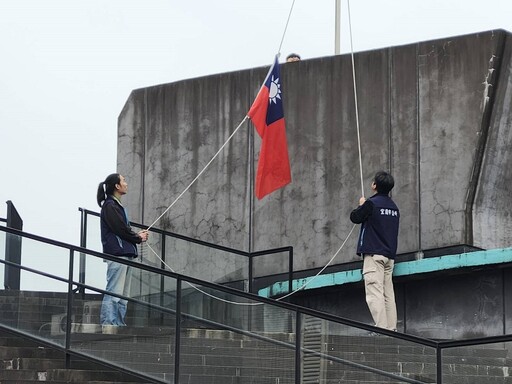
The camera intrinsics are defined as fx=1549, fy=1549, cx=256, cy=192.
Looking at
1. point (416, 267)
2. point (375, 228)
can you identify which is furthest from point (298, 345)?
point (416, 267)

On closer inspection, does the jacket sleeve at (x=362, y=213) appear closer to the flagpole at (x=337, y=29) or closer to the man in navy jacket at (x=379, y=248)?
the man in navy jacket at (x=379, y=248)

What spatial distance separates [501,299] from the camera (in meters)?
18.5

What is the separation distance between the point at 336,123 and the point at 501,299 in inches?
140

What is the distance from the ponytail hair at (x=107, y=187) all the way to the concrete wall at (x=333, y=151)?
311 centimetres

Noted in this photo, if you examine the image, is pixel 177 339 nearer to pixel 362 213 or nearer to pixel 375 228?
pixel 362 213

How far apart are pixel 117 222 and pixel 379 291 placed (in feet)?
9.75

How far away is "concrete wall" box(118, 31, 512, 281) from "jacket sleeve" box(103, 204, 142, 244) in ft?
10.8

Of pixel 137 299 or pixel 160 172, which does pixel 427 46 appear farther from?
pixel 137 299

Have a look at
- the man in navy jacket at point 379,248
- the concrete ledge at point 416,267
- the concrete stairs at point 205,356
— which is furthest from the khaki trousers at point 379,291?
the concrete stairs at point 205,356

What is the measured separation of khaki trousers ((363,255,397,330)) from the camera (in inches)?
667

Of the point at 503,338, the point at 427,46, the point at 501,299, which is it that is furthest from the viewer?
the point at 427,46

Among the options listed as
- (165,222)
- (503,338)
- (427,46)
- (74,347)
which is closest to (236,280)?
(165,222)

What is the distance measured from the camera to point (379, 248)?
17172 millimetres

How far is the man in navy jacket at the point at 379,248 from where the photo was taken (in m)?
17.1
